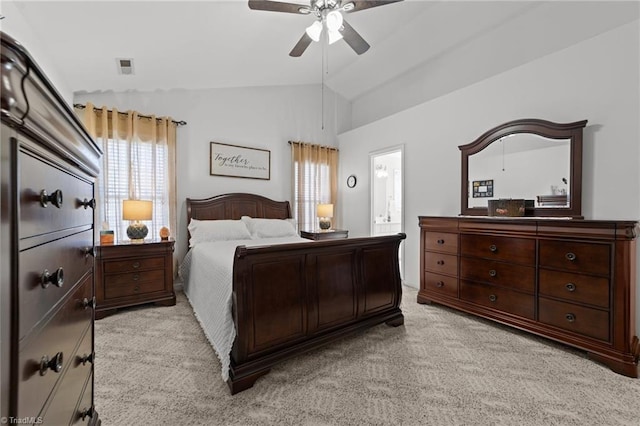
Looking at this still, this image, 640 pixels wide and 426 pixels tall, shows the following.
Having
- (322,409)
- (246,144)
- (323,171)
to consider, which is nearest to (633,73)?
(322,409)

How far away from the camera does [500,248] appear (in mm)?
2752

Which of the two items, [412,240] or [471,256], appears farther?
[412,240]

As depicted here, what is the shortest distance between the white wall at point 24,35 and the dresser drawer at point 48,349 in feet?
5.19

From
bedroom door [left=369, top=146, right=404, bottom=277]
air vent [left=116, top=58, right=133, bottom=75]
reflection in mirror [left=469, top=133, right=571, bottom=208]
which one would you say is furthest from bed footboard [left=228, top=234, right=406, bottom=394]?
bedroom door [left=369, top=146, right=404, bottom=277]

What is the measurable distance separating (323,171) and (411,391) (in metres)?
3.99

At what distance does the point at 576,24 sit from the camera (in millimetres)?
2844

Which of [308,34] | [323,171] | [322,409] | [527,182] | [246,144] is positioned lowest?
[322,409]

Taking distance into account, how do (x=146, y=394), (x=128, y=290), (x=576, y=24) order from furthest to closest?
(x=128, y=290) → (x=576, y=24) → (x=146, y=394)

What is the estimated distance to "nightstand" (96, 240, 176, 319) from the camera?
9.69 feet

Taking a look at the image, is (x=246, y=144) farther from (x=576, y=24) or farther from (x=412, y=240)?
(x=576, y=24)

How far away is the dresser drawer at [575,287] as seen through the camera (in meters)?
2.14

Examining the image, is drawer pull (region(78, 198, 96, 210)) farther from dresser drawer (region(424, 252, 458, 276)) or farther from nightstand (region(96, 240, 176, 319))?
dresser drawer (region(424, 252, 458, 276))

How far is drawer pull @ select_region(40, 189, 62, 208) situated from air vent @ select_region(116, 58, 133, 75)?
284 cm

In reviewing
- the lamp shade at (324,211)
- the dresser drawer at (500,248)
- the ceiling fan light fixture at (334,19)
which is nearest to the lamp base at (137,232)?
the lamp shade at (324,211)
